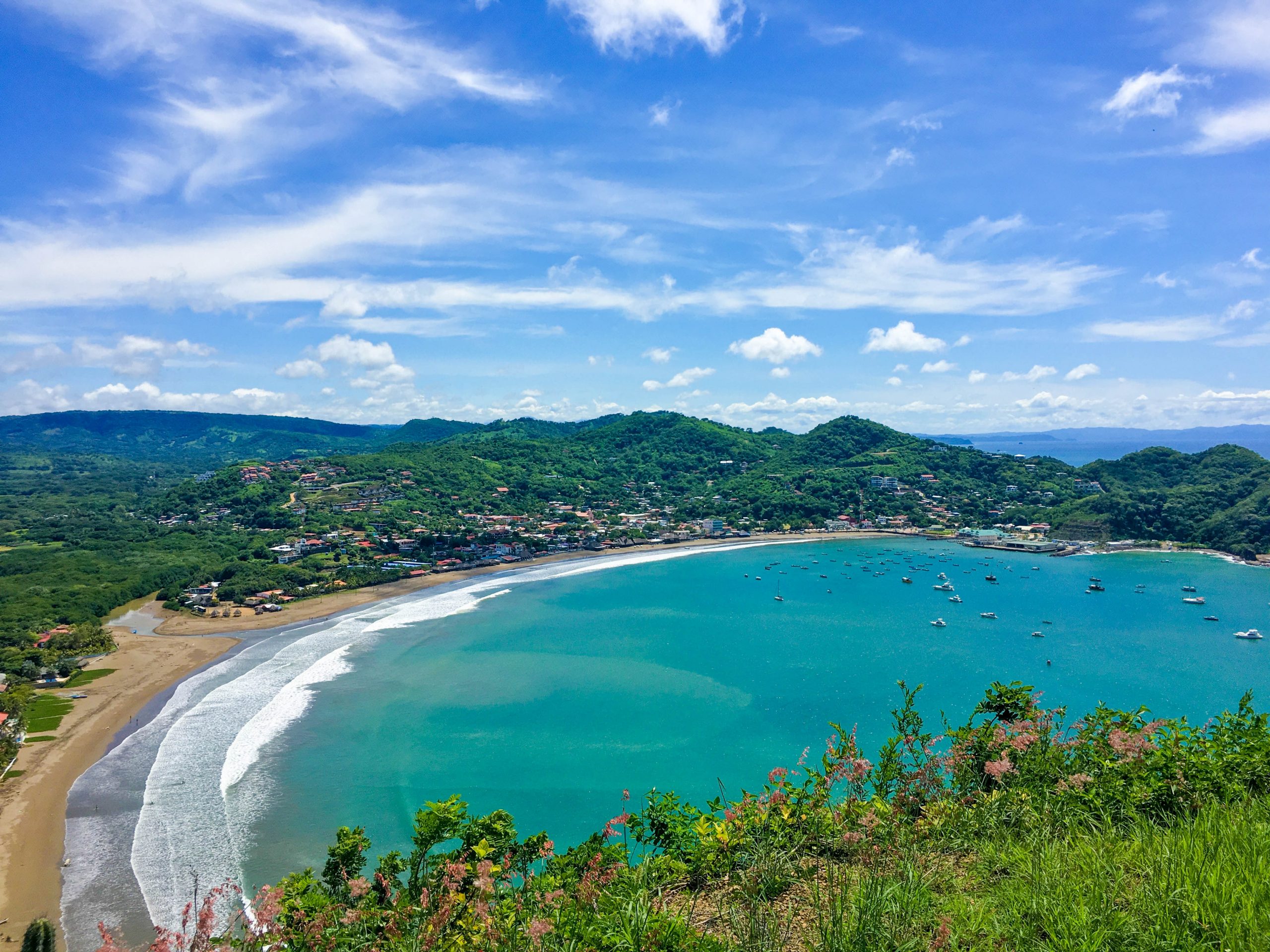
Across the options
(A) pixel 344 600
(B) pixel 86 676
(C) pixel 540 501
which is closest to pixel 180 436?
(C) pixel 540 501

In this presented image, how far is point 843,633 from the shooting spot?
3058 centimetres

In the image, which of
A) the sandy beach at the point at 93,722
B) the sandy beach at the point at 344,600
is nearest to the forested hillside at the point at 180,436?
the sandy beach at the point at 344,600

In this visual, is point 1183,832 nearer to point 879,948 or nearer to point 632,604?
point 879,948

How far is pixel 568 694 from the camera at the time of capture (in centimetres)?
2306

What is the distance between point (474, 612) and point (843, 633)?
19620mm

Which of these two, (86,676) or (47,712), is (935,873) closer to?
(47,712)

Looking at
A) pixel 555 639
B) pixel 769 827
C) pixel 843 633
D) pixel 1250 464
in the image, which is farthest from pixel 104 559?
pixel 1250 464

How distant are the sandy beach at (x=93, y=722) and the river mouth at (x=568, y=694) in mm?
604

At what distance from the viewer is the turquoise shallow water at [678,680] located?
1598cm

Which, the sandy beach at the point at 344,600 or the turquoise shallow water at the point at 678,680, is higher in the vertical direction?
the turquoise shallow water at the point at 678,680

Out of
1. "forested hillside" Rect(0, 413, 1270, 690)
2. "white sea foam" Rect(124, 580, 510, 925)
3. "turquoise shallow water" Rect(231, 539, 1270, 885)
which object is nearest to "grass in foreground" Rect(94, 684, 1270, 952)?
"turquoise shallow water" Rect(231, 539, 1270, 885)

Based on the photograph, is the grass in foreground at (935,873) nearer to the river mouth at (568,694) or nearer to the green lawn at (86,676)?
the river mouth at (568,694)

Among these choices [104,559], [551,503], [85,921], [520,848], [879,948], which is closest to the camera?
[879,948]

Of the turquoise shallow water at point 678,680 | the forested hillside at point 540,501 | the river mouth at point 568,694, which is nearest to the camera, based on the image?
the river mouth at point 568,694
